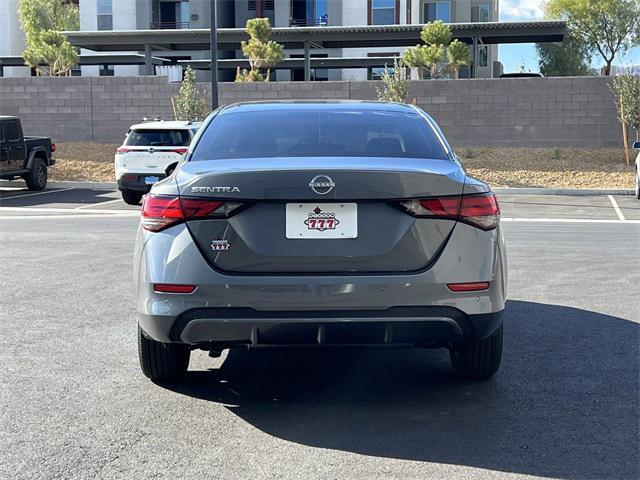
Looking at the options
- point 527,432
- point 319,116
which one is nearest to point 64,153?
point 319,116

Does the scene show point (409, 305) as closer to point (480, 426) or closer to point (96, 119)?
point (480, 426)

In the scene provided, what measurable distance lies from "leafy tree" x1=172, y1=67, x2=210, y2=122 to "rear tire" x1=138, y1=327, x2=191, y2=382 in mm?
20655

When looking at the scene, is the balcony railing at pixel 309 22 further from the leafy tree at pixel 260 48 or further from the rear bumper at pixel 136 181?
the rear bumper at pixel 136 181

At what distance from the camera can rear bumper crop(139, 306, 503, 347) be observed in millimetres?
4277

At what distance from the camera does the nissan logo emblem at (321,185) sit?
4.26m

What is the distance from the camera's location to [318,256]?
4.28 metres

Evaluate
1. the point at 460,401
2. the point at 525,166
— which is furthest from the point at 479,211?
the point at 525,166

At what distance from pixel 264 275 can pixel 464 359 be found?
1541mm

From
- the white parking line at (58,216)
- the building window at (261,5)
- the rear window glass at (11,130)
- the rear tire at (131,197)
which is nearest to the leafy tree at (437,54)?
the building window at (261,5)

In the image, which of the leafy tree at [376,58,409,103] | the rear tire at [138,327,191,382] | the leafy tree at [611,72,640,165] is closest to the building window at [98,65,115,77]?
the leafy tree at [376,58,409,103]

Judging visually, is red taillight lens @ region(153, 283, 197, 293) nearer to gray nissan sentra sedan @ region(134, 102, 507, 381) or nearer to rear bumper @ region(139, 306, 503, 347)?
gray nissan sentra sedan @ region(134, 102, 507, 381)

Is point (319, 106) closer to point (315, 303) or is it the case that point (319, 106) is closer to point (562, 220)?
point (315, 303)

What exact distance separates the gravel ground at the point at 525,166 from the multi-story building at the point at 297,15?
78.4 feet

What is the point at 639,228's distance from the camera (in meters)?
13.8
